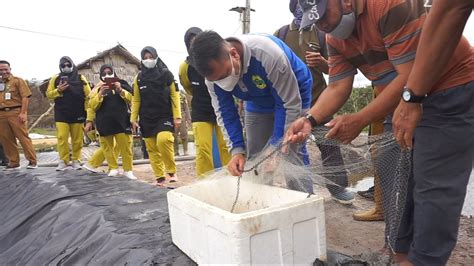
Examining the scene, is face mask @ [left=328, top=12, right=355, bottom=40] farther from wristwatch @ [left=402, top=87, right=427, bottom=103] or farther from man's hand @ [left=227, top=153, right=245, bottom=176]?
man's hand @ [left=227, top=153, right=245, bottom=176]

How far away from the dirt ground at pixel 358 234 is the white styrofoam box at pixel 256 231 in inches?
18.8

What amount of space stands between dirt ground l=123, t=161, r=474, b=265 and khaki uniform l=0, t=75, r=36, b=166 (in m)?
5.01

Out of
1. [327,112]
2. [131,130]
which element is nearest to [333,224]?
[327,112]

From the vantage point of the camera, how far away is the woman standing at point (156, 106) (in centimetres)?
459

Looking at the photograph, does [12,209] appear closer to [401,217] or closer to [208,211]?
[208,211]

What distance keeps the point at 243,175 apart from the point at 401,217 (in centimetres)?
75

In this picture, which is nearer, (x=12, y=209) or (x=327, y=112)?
(x=327, y=112)

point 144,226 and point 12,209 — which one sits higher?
point 144,226

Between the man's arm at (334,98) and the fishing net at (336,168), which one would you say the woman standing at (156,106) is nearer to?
Answer: the fishing net at (336,168)

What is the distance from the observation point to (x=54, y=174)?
13.2ft

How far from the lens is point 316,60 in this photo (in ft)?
9.96

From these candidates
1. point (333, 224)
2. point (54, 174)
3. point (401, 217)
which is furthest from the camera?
point (54, 174)

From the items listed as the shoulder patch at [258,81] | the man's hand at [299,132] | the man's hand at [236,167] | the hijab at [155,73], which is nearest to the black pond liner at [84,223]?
the man's hand at [236,167]

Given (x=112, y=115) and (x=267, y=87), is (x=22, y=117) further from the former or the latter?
(x=267, y=87)
